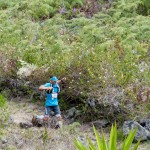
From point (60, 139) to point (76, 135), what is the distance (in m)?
0.32

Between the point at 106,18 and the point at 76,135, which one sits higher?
the point at 106,18

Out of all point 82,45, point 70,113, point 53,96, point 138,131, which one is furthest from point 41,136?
point 82,45

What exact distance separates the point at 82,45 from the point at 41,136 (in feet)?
9.55

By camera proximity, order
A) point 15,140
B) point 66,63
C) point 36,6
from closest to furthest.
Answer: point 15,140, point 66,63, point 36,6

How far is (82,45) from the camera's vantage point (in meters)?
9.37

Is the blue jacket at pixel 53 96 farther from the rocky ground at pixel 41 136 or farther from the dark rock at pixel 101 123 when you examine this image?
the dark rock at pixel 101 123

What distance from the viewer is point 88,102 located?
7.81 m

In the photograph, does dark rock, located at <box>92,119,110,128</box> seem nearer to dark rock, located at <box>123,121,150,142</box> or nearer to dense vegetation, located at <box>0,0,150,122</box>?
dense vegetation, located at <box>0,0,150,122</box>

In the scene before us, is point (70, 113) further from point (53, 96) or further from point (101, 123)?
point (101, 123)

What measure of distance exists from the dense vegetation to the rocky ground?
1.88ft

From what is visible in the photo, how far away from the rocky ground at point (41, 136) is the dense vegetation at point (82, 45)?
57 centimetres

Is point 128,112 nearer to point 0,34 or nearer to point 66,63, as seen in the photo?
point 66,63

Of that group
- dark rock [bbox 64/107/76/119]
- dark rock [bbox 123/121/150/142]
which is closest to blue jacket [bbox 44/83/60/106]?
dark rock [bbox 64/107/76/119]

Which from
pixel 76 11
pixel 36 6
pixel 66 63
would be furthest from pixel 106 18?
pixel 66 63
